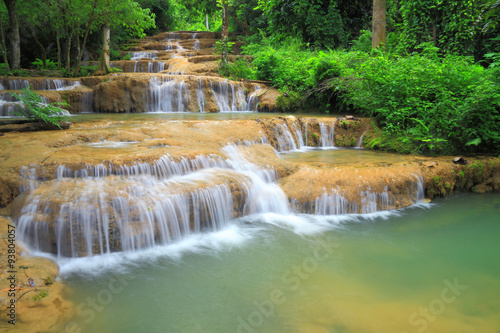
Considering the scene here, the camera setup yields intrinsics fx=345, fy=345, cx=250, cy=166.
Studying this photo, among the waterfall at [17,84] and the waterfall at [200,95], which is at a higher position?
the waterfall at [17,84]

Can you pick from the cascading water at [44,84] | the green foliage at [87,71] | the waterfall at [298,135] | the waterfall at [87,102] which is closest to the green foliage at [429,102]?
the waterfall at [298,135]

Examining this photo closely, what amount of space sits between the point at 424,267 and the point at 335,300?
4.80 ft

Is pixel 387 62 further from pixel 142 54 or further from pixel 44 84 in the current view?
pixel 142 54

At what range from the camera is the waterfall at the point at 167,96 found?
12.0 m

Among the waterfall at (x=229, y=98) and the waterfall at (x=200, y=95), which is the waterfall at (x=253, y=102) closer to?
the waterfall at (x=229, y=98)

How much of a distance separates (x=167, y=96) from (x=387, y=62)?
7.17m

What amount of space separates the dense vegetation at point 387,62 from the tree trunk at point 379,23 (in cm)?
40

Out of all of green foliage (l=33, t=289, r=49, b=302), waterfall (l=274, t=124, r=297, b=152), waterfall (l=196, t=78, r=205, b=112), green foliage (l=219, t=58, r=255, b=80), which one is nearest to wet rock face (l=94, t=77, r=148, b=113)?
waterfall (l=196, t=78, r=205, b=112)

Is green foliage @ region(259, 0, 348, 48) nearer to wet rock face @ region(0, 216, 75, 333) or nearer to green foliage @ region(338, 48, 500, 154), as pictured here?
green foliage @ region(338, 48, 500, 154)

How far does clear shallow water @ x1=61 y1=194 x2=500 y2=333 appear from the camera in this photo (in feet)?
10.5

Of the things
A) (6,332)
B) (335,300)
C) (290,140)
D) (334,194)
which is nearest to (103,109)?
(290,140)

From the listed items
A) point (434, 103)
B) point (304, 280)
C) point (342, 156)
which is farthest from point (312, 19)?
point (304, 280)

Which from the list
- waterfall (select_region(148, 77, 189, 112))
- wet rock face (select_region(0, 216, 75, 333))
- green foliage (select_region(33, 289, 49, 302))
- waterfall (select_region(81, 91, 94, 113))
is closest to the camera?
wet rock face (select_region(0, 216, 75, 333))

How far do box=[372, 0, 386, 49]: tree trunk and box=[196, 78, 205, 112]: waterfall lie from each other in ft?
19.7
